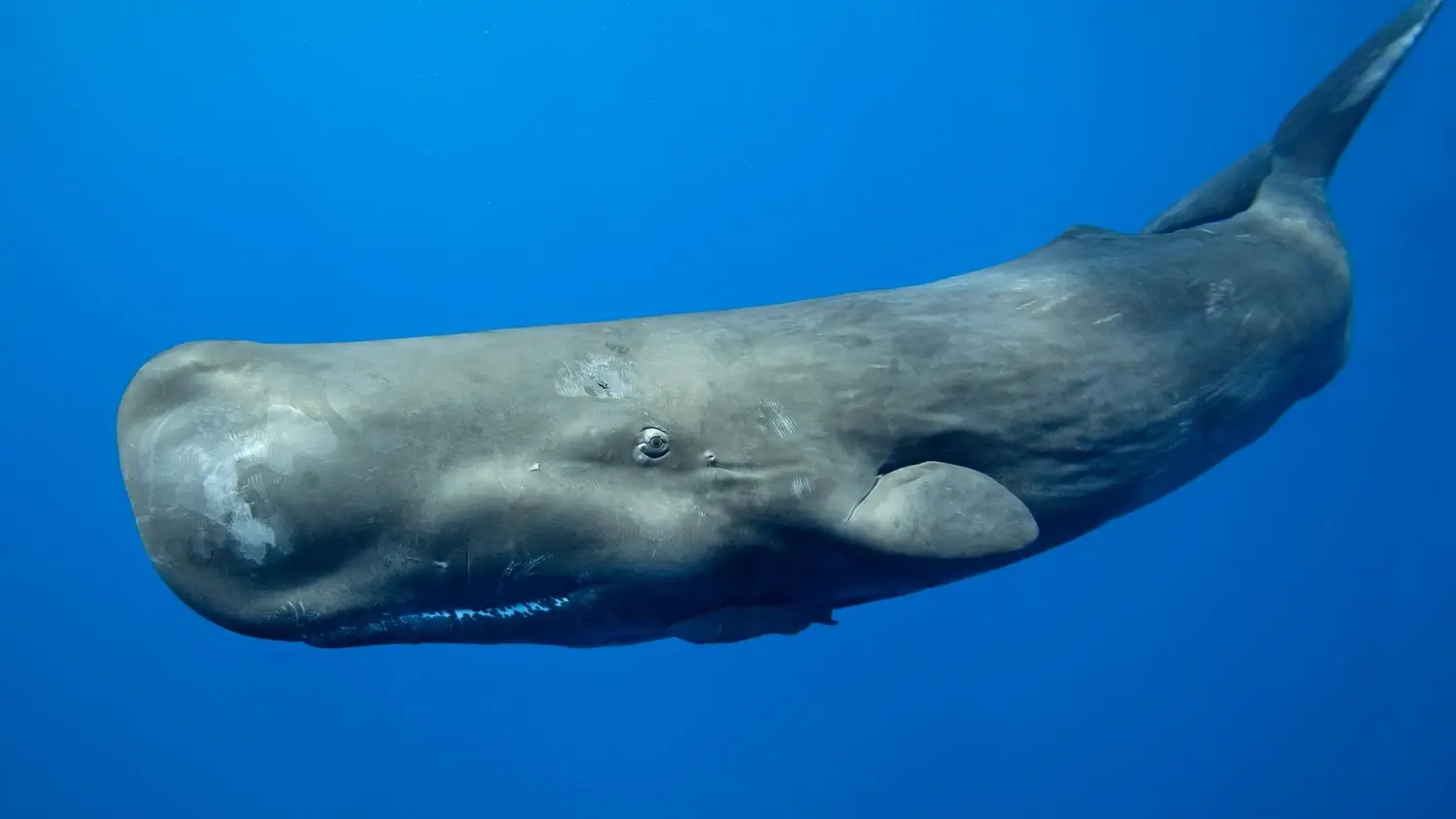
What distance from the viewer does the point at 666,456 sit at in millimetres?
3676

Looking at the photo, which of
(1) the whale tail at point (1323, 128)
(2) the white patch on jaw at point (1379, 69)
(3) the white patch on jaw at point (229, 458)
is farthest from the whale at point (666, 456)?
(2) the white patch on jaw at point (1379, 69)

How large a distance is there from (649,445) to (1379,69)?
220 inches

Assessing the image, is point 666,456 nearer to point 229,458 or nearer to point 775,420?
point 775,420

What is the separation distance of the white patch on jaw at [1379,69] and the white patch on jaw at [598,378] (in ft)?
17.4

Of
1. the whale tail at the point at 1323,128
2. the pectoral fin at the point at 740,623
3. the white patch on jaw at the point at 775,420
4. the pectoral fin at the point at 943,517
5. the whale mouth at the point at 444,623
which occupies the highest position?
the whale tail at the point at 1323,128

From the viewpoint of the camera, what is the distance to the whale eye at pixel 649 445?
3637mm

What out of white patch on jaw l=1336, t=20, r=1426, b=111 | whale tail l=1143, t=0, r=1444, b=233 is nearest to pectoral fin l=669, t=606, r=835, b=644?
whale tail l=1143, t=0, r=1444, b=233

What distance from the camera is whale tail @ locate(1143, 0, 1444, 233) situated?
629 centimetres

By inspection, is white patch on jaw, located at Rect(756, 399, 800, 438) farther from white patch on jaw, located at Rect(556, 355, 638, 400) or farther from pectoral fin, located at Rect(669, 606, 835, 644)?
pectoral fin, located at Rect(669, 606, 835, 644)

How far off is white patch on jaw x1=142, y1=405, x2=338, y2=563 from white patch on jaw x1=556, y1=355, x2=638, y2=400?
825 millimetres

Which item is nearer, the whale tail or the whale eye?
the whale eye

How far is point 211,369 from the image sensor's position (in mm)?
3363

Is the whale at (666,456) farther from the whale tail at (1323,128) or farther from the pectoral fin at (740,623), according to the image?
the whale tail at (1323,128)

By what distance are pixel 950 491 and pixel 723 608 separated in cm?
98
